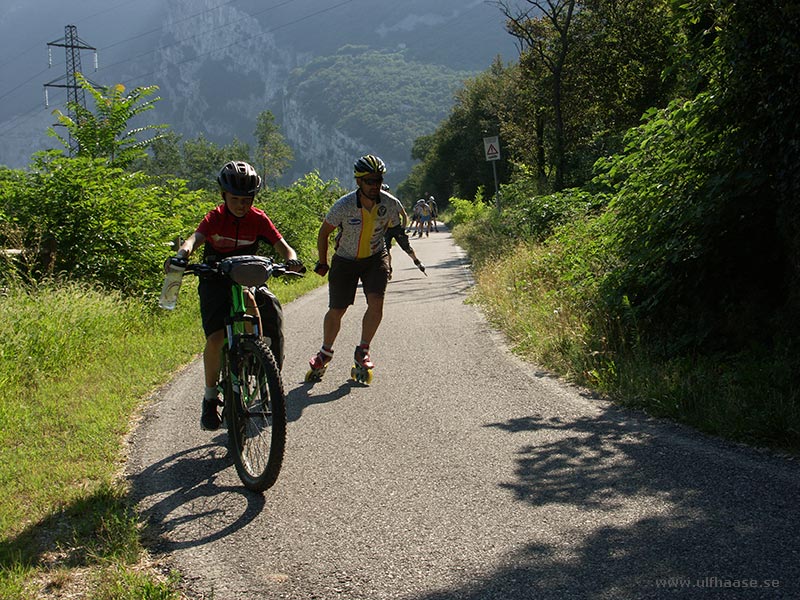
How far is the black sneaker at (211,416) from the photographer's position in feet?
16.6

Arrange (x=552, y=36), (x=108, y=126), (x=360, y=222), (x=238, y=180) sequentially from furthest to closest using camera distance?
(x=552, y=36)
(x=108, y=126)
(x=360, y=222)
(x=238, y=180)

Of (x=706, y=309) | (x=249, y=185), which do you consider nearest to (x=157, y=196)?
(x=249, y=185)

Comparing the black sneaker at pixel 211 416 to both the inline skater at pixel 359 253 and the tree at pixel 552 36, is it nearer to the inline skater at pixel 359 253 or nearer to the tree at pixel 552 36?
the inline skater at pixel 359 253

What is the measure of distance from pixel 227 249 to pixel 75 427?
203cm

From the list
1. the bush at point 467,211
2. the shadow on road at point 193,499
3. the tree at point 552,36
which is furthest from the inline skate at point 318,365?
the bush at point 467,211

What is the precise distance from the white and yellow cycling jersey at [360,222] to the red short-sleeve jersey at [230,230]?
174 centimetres

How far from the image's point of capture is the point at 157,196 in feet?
43.4

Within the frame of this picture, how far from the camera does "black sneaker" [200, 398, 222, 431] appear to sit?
5.05 metres

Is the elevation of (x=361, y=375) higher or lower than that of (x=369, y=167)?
lower

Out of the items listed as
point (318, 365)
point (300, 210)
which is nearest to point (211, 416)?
point (318, 365)

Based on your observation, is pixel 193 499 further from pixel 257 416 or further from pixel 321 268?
pixel 321 268

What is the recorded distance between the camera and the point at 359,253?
7.12 m

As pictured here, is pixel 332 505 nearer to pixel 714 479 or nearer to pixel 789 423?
pixel 714 479

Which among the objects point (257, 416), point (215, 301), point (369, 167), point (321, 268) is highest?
point (369, 167)
